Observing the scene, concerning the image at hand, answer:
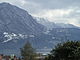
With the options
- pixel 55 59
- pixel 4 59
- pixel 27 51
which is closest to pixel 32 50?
pixel 27 51

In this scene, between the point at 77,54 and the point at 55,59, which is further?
the point at 55,59

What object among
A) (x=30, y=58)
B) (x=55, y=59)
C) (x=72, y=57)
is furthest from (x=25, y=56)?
(x=72, y=57)

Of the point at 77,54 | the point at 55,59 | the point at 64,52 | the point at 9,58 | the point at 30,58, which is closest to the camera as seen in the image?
the point at 77,54

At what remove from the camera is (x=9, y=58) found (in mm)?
139375

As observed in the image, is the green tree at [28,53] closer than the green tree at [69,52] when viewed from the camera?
No

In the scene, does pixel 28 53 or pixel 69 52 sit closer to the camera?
pixel 69 52

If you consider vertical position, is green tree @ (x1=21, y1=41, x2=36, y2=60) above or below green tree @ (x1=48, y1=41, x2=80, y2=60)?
above

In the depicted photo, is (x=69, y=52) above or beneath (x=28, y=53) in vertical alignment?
beneath

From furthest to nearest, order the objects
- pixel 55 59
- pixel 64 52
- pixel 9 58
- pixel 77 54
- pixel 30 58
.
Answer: pixel 9 58 → pixel 30 58 → pixel 55 59 → pixel 64 52 → pixel 77 54

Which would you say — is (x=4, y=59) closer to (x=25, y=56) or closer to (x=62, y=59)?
(x=25, y=56)

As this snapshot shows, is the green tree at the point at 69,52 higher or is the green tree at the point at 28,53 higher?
the green tree at the point at 28,53

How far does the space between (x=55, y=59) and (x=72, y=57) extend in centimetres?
850

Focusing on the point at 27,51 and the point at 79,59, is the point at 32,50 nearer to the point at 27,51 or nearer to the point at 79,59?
the point at 27,51

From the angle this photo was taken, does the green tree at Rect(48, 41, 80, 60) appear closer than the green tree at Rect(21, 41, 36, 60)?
Yes
